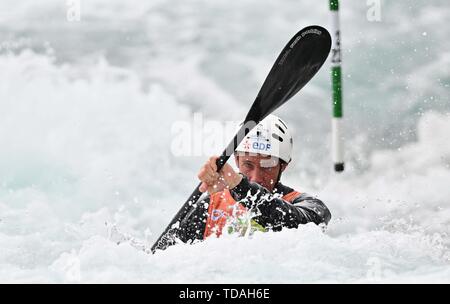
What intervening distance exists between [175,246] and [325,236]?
0.83 meters

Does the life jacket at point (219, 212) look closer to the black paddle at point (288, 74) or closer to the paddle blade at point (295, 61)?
the black paddle at point (288, 74)

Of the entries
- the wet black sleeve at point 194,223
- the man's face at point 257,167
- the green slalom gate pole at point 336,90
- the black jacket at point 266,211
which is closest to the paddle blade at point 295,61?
the green slalom gate pole at point 336,90

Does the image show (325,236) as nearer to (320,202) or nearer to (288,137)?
(320,202)

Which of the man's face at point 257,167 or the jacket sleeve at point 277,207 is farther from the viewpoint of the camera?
the man's face at point 257,167

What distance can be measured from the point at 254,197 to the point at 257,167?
659mm

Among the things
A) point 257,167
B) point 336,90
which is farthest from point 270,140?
point 336,90

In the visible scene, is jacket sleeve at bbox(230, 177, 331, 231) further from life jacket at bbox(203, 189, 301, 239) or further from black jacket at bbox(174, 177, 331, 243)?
life jacket at bbox(203, 189, 301, 239)

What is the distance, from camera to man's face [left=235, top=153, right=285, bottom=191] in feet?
13.5

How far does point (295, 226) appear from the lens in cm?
379

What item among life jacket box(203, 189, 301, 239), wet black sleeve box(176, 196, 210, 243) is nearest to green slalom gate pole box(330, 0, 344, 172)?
life jacket box(203, 189, 301, 239)

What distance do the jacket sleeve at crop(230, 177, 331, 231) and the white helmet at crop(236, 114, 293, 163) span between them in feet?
1.02

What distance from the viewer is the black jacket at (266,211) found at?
3496mm

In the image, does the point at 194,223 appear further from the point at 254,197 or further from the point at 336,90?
the point at 336,90
